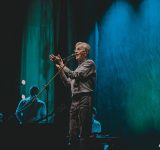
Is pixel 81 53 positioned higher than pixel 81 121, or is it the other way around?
pixel 81 53

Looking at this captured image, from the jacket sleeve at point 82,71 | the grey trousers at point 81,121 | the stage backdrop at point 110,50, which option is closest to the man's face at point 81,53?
the jacket sleeve at point 82,71

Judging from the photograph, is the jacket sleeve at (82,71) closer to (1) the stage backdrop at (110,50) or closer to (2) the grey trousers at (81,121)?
(2) the grey trousers at (81,121)

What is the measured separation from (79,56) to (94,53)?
5271 mm

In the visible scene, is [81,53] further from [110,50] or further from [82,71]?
[110,50]

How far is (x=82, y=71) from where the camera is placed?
5777 millimetres

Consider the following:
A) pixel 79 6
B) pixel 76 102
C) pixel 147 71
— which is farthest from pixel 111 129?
pixel 76 102

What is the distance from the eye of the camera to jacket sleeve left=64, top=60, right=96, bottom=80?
575 centimetres

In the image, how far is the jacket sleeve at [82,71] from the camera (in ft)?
18.9

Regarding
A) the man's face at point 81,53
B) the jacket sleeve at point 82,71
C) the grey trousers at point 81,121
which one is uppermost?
the man's face at point 81,53

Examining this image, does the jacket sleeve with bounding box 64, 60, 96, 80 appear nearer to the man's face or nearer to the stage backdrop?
the man's face

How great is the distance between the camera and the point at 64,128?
5.71m

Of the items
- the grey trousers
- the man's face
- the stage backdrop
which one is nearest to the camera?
the grey trousers

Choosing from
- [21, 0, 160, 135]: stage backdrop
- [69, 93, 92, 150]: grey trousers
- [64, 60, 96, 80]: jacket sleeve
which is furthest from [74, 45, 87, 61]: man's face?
[21, 0, 160, 135]: stage backdrop

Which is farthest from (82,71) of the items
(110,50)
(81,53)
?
(110,50)
